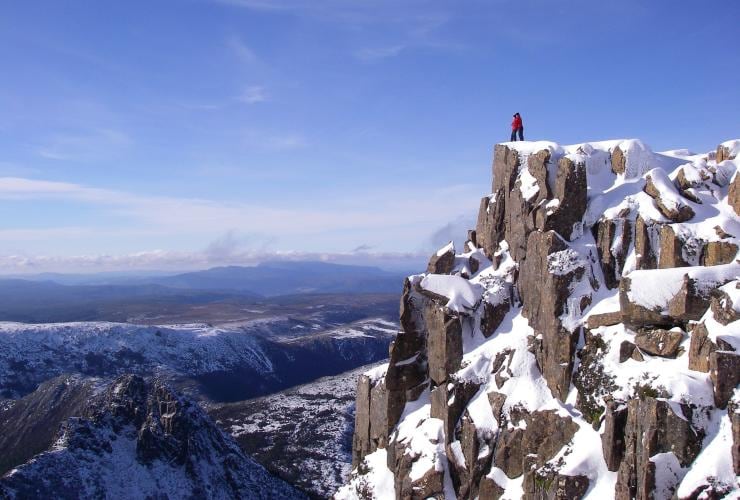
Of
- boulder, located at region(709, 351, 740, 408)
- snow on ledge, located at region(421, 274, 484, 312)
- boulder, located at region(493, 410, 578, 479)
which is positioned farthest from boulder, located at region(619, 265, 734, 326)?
snow on ledge, located at region(421, 274, 484, 312)

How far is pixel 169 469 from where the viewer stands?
97.3 metres

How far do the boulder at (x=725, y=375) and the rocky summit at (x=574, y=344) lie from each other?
83 mm

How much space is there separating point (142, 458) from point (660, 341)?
86.7m

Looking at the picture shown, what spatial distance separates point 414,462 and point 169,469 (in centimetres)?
5923

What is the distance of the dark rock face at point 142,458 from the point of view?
274ft

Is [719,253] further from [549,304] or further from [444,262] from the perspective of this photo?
[444,262]

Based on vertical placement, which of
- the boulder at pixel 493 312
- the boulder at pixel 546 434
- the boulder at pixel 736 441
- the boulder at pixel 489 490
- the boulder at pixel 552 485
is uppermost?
the boulder at pixel 493 312

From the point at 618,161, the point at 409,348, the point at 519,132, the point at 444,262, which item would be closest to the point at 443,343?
the point at 409,348

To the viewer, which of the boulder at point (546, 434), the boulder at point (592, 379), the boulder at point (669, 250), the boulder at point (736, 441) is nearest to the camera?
the boulder at point (736, 441)

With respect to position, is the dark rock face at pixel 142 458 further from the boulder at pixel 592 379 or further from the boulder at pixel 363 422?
the boulder at pixel 592 379

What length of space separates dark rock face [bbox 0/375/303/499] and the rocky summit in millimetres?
41278

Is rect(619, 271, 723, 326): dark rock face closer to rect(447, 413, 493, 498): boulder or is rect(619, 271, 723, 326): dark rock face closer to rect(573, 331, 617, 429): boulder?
rect(573, 331, 617, 429): boulder

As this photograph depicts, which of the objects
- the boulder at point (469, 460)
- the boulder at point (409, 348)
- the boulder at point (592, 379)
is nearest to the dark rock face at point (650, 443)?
the boulder at point (592, 379)

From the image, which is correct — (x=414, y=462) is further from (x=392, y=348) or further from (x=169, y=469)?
(x=169, y=469)
